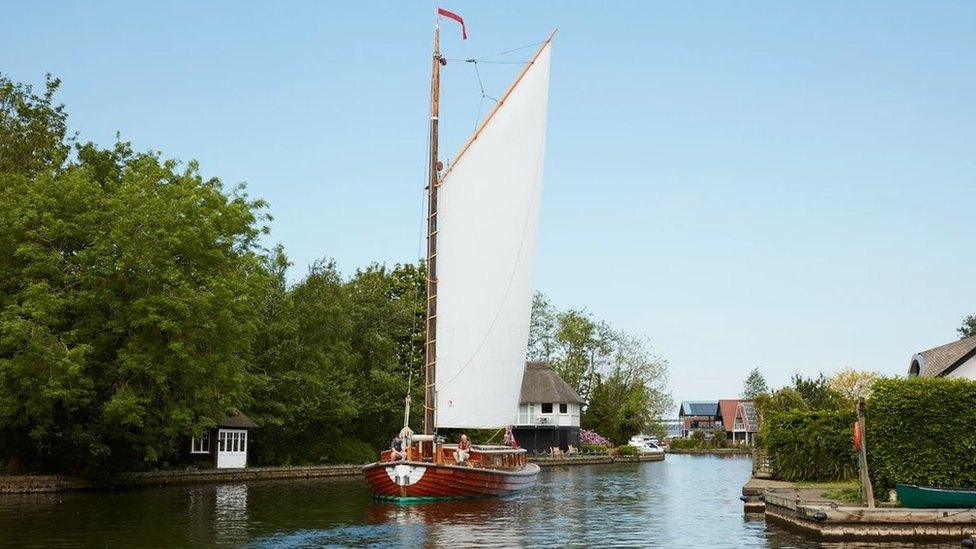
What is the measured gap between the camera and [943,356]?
143ft

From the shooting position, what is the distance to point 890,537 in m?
23.2

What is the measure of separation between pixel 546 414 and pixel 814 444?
55150 millimetres

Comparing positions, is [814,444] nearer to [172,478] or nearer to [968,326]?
[172,478]

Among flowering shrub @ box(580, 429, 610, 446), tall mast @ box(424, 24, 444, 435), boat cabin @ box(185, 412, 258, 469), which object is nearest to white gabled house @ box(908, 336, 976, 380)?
tall mast @ box(424, 24, 444, 435)

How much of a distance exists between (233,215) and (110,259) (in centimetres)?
793

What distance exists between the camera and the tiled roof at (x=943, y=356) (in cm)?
4140

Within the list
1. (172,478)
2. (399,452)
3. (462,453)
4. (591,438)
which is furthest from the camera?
(591,438)

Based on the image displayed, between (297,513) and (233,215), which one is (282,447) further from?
(297,513)

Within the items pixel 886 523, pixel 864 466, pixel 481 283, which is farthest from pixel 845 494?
pixel 481 283

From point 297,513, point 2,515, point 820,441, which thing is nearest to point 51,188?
point 2,515

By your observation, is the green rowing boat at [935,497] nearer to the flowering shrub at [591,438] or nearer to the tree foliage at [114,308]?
the tree foliage at [114,308]

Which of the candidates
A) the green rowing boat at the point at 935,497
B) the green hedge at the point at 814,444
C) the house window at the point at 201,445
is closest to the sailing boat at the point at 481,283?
the green hedge at the point at 814,444

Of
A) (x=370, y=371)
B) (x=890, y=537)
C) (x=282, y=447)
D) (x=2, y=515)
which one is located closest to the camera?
(x=890, y=537)

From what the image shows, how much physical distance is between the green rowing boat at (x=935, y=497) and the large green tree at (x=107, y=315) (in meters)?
28.1
